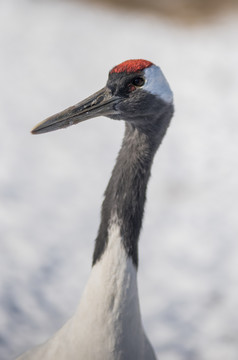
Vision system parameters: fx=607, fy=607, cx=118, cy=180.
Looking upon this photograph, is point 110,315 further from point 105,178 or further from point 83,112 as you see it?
point 105,178

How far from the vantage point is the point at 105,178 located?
384cm

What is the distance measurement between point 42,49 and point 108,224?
3.20m

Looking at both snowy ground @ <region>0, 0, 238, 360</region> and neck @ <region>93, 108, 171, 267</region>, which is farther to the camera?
snowy ground @ <region>0, 0, 238, 360</region>

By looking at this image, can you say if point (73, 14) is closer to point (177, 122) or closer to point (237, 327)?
point (177, 122)

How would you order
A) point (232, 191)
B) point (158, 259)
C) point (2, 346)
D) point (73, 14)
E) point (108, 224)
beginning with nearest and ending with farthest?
point (108, 224), point (2, 346), point (158, 259), point (232, 191), point (73, 14)

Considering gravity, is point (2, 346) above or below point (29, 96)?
below

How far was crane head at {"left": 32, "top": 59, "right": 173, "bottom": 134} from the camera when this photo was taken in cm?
176

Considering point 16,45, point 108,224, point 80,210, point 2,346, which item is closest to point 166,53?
point 16,45

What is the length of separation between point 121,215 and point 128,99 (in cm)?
34

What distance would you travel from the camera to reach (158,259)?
342cm

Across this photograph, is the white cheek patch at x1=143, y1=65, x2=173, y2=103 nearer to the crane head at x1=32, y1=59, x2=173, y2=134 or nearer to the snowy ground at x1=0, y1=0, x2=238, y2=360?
the crane head at x1=32, y1=59, x2=173, y2=134

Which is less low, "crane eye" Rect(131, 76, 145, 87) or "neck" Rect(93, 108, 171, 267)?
"crane eye" Rect(131, 76, 145, 87)

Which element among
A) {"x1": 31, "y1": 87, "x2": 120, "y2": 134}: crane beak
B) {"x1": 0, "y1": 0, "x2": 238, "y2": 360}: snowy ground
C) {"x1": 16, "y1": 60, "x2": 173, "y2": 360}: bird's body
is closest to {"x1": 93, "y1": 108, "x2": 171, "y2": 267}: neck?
{"x1": 16, "y1": 60, "x2": 173, "y2": 360}: bird's body

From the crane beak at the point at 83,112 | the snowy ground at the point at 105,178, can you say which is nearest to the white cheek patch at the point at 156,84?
the crane beak at the point at 83,112
